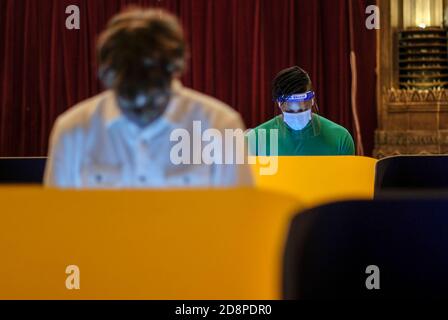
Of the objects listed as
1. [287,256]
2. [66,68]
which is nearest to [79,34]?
[66,68]

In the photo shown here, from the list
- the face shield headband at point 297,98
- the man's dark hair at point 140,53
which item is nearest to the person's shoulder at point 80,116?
the man's dark hair at point 140,53

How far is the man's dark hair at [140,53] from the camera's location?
1.37m

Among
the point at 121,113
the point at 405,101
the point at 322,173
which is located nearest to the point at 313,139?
the point at 322,173

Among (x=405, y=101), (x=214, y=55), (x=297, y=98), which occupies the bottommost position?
(x=297, y=98)

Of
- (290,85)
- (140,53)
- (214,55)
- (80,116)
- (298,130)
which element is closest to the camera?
(140,53)

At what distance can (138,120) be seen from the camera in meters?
1.43

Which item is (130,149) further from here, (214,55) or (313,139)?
(214,55)

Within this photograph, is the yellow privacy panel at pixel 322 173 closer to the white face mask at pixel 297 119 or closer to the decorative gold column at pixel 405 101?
the white face mask at pixel 297 119

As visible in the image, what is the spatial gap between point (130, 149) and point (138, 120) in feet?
0.20

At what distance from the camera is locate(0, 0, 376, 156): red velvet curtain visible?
6312 mm

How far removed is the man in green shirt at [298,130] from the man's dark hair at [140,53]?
2201mm

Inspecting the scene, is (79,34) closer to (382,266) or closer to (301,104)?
(301,104)

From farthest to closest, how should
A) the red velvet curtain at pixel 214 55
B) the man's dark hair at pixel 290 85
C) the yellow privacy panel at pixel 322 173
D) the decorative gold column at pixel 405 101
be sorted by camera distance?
the red velvet curtain at pixel 214 55
the decorative gold column at pixel 405 101
the man's dark hair at pixel 290 85
the yellow privacy panel at pixel 322 173

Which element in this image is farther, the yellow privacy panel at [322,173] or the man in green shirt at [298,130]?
the man in green shirt at [298,130]
